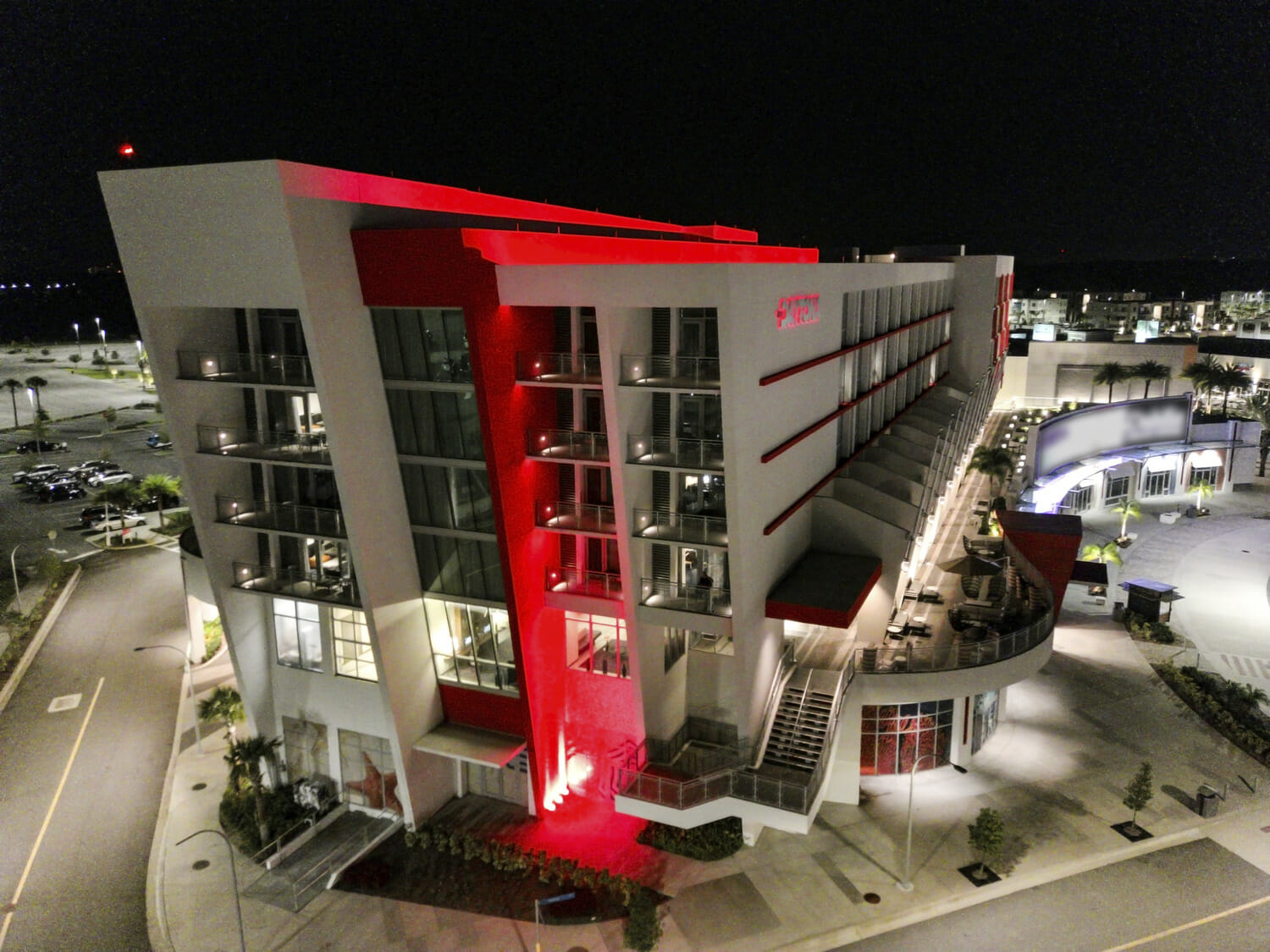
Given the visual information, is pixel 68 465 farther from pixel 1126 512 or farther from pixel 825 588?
pixel 1126 512

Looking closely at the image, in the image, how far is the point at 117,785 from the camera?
91.8 ft

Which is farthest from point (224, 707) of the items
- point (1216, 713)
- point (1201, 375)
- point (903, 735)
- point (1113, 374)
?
point (1201, 375)

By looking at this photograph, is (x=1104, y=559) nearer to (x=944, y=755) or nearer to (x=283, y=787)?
(x=944, y=755)

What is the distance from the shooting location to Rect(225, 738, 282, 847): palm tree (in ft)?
78.9

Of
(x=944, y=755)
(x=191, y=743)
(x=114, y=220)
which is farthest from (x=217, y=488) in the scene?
(x=944, y=755)

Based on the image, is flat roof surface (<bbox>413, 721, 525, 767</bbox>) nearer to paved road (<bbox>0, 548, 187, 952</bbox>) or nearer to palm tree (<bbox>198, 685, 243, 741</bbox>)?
palm tree (<bbox>198, 685, 243, 741</bbox>)

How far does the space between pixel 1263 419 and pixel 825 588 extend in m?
68.2

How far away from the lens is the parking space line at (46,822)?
21.7 metres

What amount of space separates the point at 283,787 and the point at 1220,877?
89.7 ft

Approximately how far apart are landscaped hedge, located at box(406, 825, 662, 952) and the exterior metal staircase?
17.0 feet

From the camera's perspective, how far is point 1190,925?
67.7 feet

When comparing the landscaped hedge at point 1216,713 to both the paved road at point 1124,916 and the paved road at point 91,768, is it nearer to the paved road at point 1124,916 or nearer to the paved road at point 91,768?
the paved road at point 1124,916

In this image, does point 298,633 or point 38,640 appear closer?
point 298,633

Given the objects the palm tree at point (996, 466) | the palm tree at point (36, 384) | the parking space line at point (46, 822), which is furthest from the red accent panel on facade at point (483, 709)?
the palm tree at point (36, 384)
